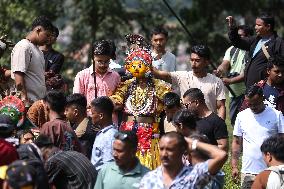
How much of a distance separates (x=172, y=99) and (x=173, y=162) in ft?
10.3

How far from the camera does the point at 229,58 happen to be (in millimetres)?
16953

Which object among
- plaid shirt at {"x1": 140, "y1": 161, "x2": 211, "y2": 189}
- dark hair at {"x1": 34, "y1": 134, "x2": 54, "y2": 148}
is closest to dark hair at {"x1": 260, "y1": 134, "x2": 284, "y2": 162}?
plaid shirt at {"x1": 140, "y1": 161, "x2": 211, "y2": 189}

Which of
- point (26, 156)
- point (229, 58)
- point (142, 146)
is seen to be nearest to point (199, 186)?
point (26, 156)

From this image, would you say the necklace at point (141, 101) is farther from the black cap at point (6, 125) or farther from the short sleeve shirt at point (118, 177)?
the short sleeve shirt at point (118, 177)

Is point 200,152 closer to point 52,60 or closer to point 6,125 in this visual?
point 6,125

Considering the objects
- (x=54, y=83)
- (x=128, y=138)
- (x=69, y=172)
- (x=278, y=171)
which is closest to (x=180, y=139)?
(x=128, y=138)

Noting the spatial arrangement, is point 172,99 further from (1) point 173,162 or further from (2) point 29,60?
(1) point 173,162

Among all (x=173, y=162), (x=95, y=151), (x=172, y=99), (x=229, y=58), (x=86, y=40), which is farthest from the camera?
(x=86, y=40)

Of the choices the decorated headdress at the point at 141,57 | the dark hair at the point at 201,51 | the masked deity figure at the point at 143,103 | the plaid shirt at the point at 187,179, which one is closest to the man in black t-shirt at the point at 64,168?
the plaid shirt at the point at 187,179

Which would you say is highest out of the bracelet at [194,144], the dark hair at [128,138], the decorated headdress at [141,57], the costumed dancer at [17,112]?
the decorated headdress at [141,57]

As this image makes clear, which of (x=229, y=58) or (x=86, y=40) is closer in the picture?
(x=229, y=58)

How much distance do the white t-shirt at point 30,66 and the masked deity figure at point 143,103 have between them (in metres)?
1.07

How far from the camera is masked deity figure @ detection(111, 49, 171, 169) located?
1310 centimetres

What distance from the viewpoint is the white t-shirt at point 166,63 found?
15352mm
